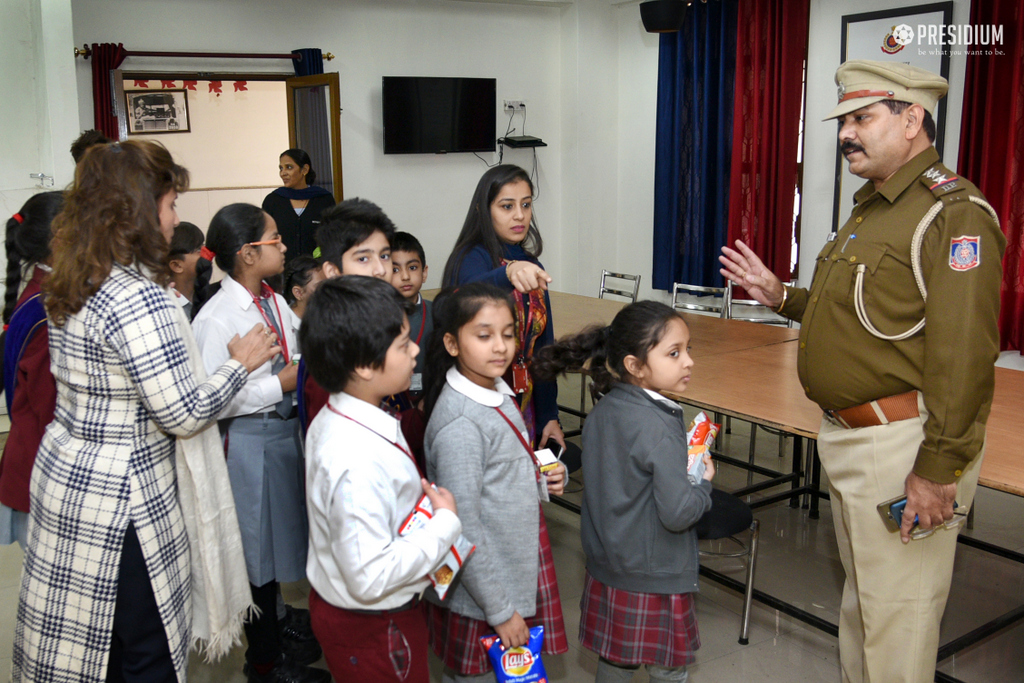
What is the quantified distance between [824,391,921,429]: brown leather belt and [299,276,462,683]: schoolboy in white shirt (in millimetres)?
1077

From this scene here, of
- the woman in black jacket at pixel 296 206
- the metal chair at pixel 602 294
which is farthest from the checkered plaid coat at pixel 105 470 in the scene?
the woman in black jacket at pixel 296 206

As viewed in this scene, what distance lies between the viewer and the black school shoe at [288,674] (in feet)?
8.25

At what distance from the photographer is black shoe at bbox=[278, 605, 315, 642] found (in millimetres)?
2818

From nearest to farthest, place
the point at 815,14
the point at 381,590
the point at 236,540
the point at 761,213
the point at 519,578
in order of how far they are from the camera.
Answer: the point at 381,590
the point at 519,578
the point at 236,540
the point at 815,14
the point at 761,213

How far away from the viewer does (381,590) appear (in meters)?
1.57

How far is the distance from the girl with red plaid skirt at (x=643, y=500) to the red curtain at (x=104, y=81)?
5.35m

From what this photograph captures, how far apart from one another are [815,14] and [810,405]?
4507 millimetres

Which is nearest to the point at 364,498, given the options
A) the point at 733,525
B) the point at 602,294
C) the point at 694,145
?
the point at 733,525

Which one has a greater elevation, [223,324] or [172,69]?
[172,69]

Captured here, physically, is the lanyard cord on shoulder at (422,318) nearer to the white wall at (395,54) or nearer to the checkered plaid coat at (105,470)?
the checkered plaid coat at (105,470)

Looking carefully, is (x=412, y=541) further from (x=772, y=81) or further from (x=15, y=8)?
(x=772, y=81)

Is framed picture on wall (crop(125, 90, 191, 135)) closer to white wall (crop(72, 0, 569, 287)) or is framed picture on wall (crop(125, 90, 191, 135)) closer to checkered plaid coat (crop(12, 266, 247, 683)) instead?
white wall (crop(72, 0, 569, 287))

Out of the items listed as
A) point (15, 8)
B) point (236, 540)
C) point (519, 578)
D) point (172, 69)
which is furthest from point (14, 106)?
point (519, 578)

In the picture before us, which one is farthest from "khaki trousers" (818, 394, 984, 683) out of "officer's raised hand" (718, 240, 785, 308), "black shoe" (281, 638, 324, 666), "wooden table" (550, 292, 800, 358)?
"black shoe" (281, 638, 324, 666)
